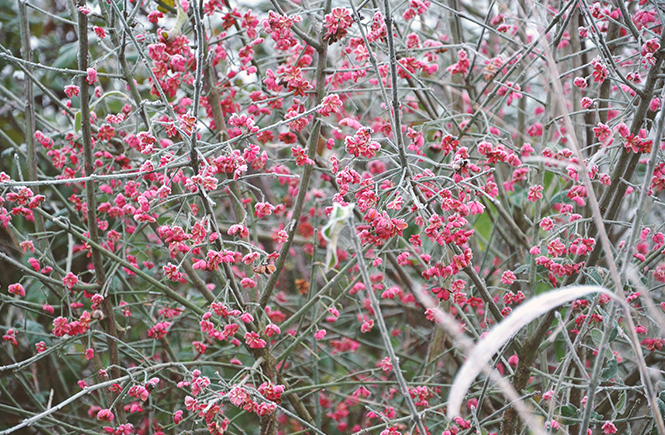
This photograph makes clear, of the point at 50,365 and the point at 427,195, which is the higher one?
the point at 427,195

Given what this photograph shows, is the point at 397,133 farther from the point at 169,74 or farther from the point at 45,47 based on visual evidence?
the point at 45,47

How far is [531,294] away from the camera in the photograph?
206cm

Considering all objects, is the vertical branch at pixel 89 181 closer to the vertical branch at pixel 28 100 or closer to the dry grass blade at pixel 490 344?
the vertical branch at pixel 28 100

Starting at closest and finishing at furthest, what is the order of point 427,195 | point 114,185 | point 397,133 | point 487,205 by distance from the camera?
point 397,133
point 427,195
point 114,185
point 487,205

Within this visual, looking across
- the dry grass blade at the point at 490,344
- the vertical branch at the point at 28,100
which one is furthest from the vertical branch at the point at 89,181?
the dry grass blade at the point at 490,344

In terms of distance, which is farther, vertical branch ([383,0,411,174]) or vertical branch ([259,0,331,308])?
vertical branch ([259,0,331,308])

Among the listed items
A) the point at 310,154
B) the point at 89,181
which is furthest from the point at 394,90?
the point at 89,181

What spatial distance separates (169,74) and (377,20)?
75 centimetres

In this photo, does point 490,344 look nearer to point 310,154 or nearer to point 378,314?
point 378,314

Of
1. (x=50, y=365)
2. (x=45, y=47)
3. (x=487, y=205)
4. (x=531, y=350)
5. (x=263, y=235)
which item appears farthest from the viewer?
(x=45, y=47)

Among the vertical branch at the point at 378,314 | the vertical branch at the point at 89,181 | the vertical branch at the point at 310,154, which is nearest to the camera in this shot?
the vertical branch at the point at 378,314

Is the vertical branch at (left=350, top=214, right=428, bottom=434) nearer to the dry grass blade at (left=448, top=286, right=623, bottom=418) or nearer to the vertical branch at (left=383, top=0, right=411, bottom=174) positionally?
the dry grass blade at (left=448, top=286, right=623, bottom=418)

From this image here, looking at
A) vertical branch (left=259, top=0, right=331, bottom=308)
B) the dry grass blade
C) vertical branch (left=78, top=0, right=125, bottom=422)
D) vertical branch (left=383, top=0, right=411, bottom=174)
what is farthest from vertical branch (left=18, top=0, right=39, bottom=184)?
the dry grass blade

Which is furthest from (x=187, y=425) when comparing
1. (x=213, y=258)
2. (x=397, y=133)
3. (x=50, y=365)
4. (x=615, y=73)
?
(x=615, y=73)
